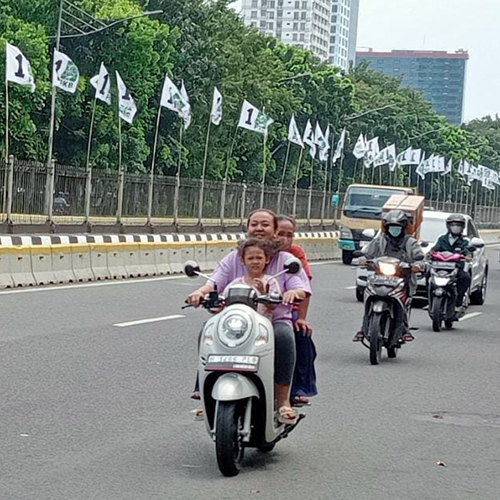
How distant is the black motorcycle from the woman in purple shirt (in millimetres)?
5199

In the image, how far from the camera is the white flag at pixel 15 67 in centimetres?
3119

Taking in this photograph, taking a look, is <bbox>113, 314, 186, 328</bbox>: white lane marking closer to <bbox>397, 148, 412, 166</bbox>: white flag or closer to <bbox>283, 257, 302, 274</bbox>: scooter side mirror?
<bbox>283, 257, 302, 274</bbox>: scooter side mirror

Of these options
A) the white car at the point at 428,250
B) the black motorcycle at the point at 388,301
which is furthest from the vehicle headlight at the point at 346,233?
the black motorcycle at the point at 388,301

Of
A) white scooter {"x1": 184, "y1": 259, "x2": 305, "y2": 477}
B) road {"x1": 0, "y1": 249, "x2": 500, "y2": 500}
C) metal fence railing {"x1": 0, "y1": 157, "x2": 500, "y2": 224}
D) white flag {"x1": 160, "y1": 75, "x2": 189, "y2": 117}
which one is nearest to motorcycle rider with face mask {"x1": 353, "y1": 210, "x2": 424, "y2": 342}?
road {"x1": 0, "y1": 249, "x2": 500, "y2": 500}

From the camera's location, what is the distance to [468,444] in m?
8.18

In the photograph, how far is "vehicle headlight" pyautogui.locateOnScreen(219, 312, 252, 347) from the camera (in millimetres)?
6676

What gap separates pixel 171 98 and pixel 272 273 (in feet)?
119

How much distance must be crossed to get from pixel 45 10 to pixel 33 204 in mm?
24694

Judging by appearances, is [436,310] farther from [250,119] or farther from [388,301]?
[250,119]

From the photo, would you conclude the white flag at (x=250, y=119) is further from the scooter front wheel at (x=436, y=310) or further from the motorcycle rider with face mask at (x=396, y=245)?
the motorcycle rider with face mask at (x=396, y=245)

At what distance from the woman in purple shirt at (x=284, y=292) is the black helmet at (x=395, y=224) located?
19.0ft

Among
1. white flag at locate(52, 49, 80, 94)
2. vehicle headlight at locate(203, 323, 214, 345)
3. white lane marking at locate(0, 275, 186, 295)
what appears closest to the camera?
vehicle headlight at locate(203, 323, 214, 345)

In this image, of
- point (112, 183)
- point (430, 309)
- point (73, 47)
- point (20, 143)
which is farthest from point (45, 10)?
point (430, 309)

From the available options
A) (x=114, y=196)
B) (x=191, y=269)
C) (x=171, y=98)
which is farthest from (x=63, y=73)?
(x=191, y=269)
